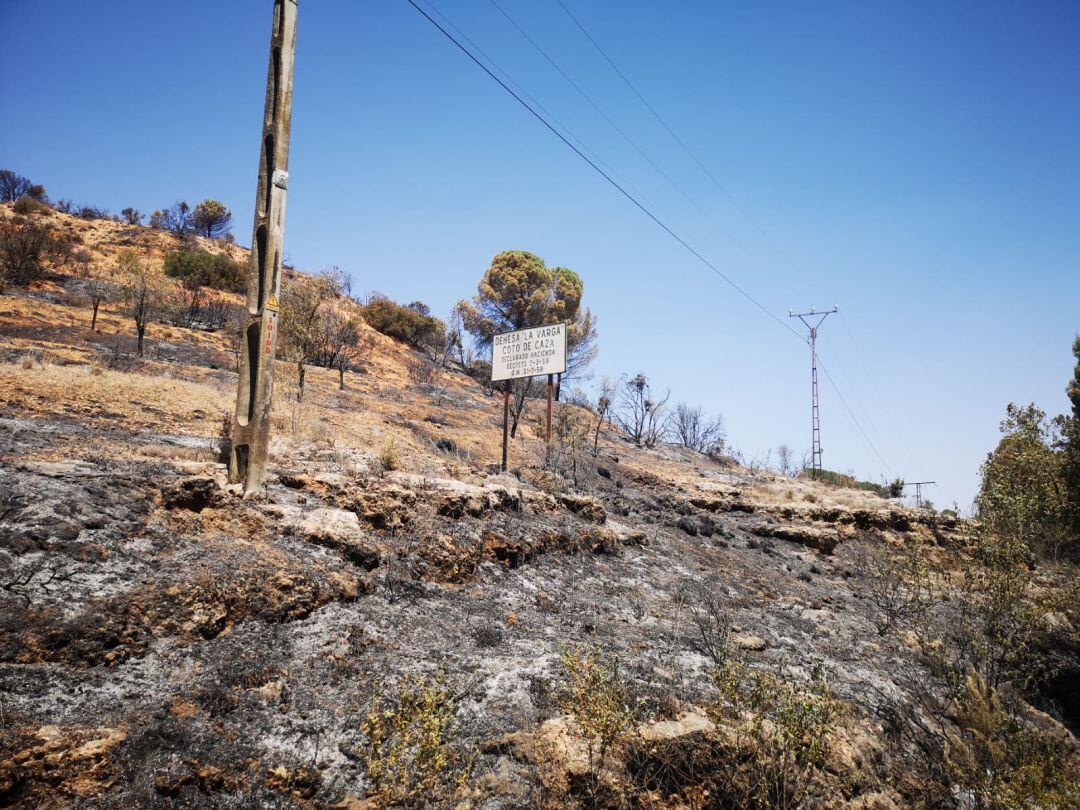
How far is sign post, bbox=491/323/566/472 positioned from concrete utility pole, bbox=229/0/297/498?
19.4 feet

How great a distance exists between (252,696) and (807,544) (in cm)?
1273

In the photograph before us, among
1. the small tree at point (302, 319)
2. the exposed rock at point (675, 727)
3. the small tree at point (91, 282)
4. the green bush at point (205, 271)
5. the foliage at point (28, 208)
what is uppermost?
the foliage at point (28, 208)

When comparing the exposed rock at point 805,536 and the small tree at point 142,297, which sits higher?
the small tree at point 142,297

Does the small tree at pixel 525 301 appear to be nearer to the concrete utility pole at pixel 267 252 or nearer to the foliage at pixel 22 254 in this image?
the foliage at pixel 22 254

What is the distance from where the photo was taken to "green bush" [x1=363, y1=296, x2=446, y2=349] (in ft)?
123

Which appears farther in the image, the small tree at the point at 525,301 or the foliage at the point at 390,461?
the small tree at the point at 525,301

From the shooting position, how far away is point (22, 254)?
22234 millimetres

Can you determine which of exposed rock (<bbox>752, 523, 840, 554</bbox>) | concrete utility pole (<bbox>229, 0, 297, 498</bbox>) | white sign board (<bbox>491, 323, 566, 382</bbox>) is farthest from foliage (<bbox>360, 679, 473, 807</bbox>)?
exposed rock (<bbox>752, 523, 840, 554</bbox>)

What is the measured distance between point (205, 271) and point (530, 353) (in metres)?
26.9

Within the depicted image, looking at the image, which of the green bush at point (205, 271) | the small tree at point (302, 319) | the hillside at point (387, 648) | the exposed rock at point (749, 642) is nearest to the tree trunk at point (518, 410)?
the small tree at point (302, 319)

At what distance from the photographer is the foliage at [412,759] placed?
2.89 m

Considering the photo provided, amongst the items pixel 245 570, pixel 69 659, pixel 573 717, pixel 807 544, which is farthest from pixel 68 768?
pixel 807 544

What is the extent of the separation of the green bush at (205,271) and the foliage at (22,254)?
5.32 m

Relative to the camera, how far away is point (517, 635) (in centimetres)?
503
